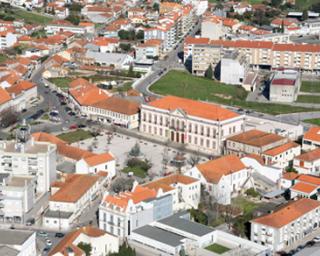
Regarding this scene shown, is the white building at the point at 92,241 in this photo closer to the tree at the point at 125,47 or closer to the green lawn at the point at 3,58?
the green lawn at the point at 3,58

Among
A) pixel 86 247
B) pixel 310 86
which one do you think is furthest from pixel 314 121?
pixel 86 247

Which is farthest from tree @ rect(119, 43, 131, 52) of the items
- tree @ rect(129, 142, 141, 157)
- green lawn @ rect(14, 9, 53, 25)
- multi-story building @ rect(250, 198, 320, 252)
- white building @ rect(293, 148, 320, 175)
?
multi-story building @ rect(250, 198, 320, 252)

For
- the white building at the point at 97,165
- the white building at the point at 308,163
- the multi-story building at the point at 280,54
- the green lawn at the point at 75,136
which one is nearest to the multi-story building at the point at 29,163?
the white building at the point at 97,165

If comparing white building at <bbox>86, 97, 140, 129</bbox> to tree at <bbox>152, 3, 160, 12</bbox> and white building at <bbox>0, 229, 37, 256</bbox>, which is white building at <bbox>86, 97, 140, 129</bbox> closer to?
white building at <bbox>0, 229, 37, 256</bbox>

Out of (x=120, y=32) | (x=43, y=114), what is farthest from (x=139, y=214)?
(x=120, y=32)

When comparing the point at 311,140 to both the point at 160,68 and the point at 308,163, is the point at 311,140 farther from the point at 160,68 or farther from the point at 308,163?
the point at 160,68

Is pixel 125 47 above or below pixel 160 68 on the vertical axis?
above
